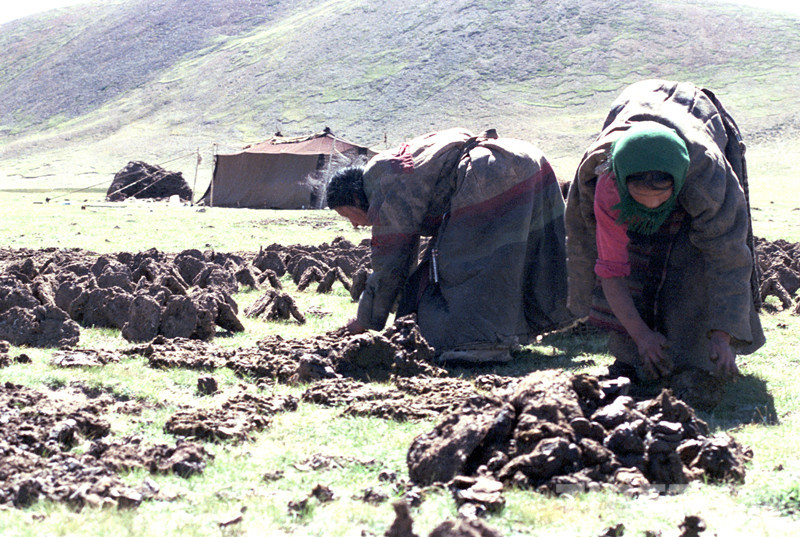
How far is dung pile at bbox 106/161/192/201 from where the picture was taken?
99.2 ft

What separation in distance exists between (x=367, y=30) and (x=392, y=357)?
242ft

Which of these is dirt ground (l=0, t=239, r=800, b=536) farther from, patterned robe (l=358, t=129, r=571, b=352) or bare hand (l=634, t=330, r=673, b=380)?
patterned robe (l=358, t=129, r=571, b=352)

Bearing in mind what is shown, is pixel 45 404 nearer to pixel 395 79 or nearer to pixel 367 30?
pixel 395 79

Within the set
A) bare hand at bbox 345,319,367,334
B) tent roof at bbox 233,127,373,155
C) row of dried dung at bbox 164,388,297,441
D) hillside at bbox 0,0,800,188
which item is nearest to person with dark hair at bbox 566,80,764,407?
bare hand at bbox 345,319,367,334

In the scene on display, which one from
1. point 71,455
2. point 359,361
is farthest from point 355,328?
point 71,455

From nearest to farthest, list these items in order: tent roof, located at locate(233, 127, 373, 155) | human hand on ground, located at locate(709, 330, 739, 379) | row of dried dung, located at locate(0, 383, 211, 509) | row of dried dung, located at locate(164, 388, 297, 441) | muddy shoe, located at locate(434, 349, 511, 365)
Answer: row of dried dung, located at locate(0, 383, 211, 509), row of dried dung, located at locate(164, 388, 297, 441), human hand on ground, located at locate(709, 330, 739, 379), muddy shoe, located at locate(434, 349, 511, 365), tent roof, located at locate(233, 127, 373, 155)

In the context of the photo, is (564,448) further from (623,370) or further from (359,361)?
(359,361)

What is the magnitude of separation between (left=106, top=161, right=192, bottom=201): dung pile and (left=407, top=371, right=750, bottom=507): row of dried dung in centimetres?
2750

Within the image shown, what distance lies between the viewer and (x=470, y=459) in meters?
3.44

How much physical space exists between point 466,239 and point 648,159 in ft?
6.19

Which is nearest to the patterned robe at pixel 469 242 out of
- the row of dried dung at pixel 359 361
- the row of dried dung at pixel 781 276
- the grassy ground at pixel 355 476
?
the grassy ground at pixel 355 476

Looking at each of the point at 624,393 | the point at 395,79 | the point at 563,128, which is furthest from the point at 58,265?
the point at 395,79

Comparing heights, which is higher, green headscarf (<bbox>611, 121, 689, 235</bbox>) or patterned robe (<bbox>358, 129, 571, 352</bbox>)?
green headscarf (<bbox>611, 121, 689, 235</bbox>)

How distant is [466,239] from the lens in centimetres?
592
